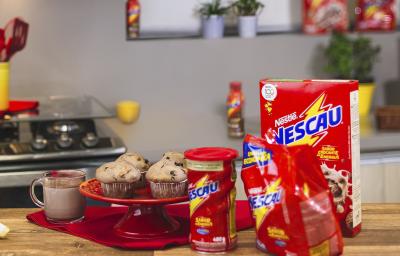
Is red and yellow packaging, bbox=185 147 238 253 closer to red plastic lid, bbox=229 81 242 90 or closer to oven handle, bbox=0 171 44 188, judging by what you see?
oven handle, bbox=0 171 44 188

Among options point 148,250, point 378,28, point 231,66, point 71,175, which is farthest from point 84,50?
point 148,250

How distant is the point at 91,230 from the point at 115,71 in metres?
1.86

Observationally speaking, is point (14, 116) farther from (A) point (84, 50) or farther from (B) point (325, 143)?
(B) point (325, 143)

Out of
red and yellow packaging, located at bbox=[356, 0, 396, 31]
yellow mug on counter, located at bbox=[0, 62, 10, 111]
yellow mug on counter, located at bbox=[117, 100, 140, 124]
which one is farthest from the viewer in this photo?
red and yellow packaging, located at bbox=[356, 0, 396, 31]

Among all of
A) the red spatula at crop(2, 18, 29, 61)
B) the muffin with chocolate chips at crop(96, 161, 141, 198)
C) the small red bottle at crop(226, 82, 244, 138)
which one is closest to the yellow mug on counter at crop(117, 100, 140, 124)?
the small red bottle at crop(226, 82, 244, 138)

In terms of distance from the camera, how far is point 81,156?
2.63 m

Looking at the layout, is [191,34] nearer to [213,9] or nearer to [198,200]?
[213,9]

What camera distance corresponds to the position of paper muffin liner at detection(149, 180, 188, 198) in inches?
55.5

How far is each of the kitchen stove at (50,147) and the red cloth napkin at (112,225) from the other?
924 millimetres

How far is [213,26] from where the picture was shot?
3.36m

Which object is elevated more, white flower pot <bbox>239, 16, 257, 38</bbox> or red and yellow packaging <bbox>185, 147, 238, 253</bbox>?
white flower pot <bbox>239, 16, 257, 38</bbox>

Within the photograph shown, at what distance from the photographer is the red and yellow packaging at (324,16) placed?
3447 mm

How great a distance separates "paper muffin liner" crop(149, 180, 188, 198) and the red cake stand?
0.8 inches

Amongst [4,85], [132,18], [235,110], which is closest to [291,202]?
[4,85]
